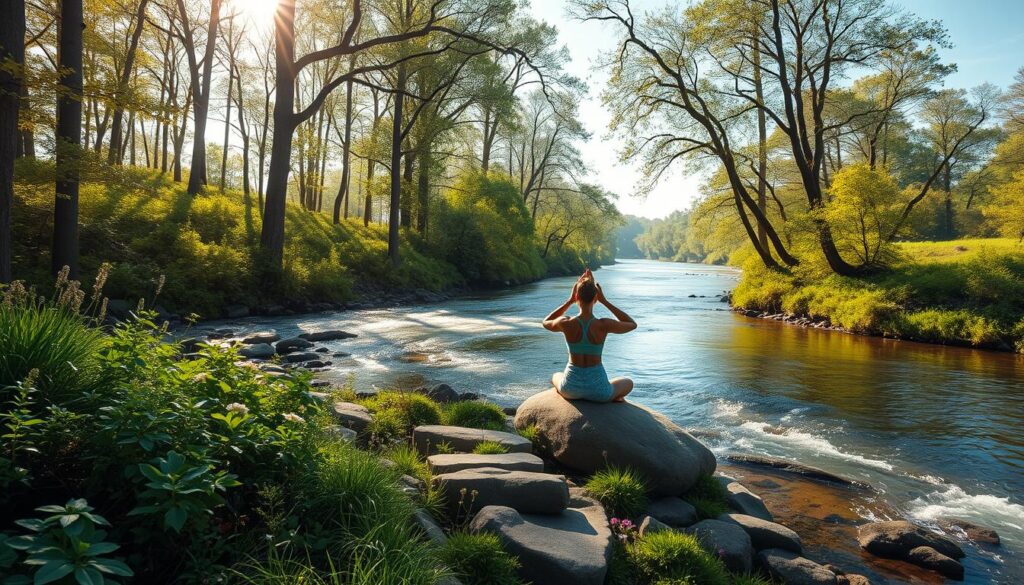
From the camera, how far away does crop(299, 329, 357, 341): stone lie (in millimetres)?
14358

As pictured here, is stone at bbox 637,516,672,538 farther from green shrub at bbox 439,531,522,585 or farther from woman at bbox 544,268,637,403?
woman at bbox 544,268,637,403

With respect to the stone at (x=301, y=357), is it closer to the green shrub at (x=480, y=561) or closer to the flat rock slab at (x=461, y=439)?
the flat rock slab at (x=461, y=439)

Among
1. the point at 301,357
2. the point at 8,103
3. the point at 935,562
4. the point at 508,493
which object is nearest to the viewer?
the point at 508,493

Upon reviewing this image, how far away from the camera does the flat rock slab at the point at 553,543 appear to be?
3.45 m

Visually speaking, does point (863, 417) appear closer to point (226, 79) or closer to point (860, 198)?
point (860, 198)

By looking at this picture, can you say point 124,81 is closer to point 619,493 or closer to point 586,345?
point 586,345

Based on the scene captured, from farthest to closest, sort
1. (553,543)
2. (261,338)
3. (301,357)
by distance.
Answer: (261,338)
(301,357)
(553,543)

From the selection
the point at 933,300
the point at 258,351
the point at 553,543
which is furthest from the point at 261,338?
the point at 933,300

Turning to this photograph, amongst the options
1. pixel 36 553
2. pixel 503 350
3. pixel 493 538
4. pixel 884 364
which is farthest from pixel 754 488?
pixel 884 364

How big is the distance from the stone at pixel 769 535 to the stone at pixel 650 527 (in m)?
0.93

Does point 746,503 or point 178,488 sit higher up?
point 178,488

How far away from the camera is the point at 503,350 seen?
14.0 meters

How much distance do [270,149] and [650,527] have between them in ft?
99.2

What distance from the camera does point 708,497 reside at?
5.42 metres
